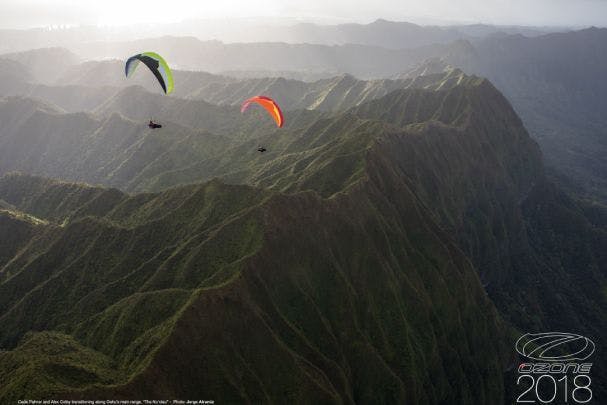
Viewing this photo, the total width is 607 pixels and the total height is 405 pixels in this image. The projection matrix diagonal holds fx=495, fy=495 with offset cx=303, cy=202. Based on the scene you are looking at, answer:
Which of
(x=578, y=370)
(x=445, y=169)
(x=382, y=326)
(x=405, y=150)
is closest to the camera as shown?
(x=382, y=326)

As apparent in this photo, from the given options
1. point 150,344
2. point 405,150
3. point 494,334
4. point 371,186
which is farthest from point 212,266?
point 405,150

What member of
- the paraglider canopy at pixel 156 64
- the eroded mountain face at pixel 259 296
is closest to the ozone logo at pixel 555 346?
the eroded mountain face at pixel 259 296

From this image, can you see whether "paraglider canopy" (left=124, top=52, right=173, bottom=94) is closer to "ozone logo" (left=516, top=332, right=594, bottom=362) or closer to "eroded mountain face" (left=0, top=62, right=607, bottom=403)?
"eroded mountain face" (left=0, top=62, right=607, bottom=403)

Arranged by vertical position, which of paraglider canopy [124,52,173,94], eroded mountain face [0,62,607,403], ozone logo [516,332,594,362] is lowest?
ozone logo [516,332,594,362]

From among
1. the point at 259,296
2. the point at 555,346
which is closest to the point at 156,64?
the point at 259,296

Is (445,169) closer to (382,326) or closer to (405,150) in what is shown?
(405,150)

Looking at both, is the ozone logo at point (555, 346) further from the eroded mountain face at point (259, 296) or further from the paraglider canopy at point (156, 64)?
the paraglider canopy at point (156, 64)

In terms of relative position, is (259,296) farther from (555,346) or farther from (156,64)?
(555,346)

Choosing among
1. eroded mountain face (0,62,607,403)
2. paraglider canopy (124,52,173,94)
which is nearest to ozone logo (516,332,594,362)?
eroded mountain face (0,62,607,403)

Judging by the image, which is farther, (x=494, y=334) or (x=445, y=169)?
(x=445, y=169)
